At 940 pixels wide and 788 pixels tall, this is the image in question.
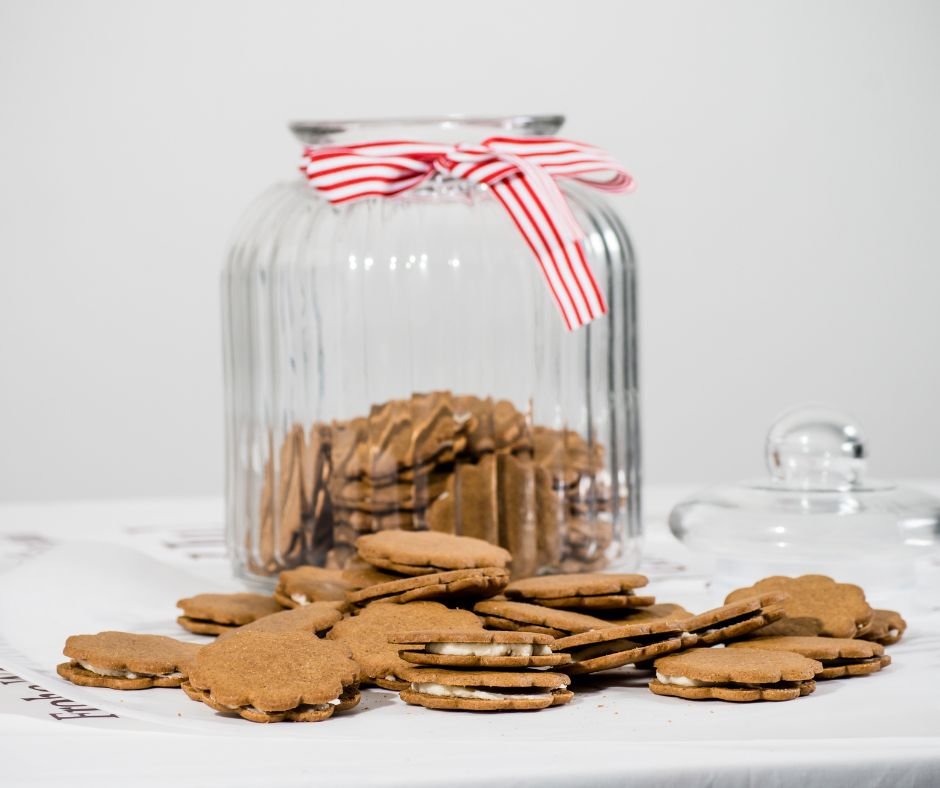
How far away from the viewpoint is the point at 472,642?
74 centimetres

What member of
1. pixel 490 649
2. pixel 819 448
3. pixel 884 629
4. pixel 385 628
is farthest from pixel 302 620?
pixel 819 448

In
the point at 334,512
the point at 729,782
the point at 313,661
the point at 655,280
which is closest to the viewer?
the point at 729,782

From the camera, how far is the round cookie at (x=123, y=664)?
2.68 ft

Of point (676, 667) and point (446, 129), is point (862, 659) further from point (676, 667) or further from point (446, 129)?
point (446, 129)

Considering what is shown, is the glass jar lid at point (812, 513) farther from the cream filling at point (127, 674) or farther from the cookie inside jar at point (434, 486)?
the cream filling at point (127, 674)

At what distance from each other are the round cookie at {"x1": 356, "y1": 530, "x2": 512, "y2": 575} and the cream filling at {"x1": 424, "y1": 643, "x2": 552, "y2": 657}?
0.15m

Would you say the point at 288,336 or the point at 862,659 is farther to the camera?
the point at 288,336

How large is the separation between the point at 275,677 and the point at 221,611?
230 millimetres

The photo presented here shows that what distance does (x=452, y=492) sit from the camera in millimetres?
1142

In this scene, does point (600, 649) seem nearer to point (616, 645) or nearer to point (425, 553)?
point (616, 645)

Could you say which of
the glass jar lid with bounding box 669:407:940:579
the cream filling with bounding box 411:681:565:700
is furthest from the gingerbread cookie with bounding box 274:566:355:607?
the glass jar lid with bounding box 669:407:940:579

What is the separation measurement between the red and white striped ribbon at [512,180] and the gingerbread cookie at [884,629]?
0.34 meters

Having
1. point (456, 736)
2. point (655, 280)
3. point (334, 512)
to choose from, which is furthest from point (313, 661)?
point (655, 280)

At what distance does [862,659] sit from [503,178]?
1.63 feet
